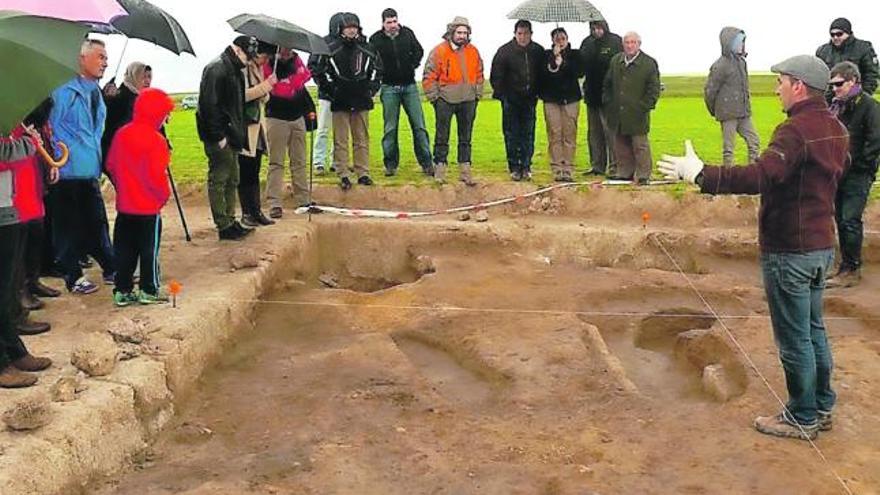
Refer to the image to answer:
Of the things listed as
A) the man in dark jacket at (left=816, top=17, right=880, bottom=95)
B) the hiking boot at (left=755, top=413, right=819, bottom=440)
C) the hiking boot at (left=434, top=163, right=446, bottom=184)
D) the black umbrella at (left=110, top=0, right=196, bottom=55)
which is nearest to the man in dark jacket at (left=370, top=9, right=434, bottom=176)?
the hiking boot at (left=434, top=163, right=446, bottom=184)

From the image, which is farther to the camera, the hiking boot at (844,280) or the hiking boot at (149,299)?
the hiking boot at (844,280)

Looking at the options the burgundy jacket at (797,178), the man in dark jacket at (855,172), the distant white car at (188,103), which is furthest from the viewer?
the distant white car at (188,103)

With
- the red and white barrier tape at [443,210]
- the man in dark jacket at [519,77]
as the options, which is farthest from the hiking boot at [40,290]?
the man in dark jacket at [519,77]

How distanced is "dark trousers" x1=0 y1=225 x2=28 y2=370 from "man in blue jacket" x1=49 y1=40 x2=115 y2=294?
85.5 inches

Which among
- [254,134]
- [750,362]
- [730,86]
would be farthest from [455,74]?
[750,362]

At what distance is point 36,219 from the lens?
6.99 m

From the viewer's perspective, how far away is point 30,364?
6230mm

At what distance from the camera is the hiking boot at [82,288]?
8.30 metres

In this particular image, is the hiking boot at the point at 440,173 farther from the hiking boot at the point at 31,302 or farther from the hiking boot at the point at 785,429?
the hiking boot at the point at 785,429

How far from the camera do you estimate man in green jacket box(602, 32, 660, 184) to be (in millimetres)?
12648

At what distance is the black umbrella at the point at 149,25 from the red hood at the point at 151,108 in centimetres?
167

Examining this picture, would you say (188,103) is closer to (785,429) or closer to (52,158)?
(52,158)

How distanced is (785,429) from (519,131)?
318 inches

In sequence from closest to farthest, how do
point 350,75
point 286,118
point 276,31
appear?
point 276,31, point 286,118, point 350,75
